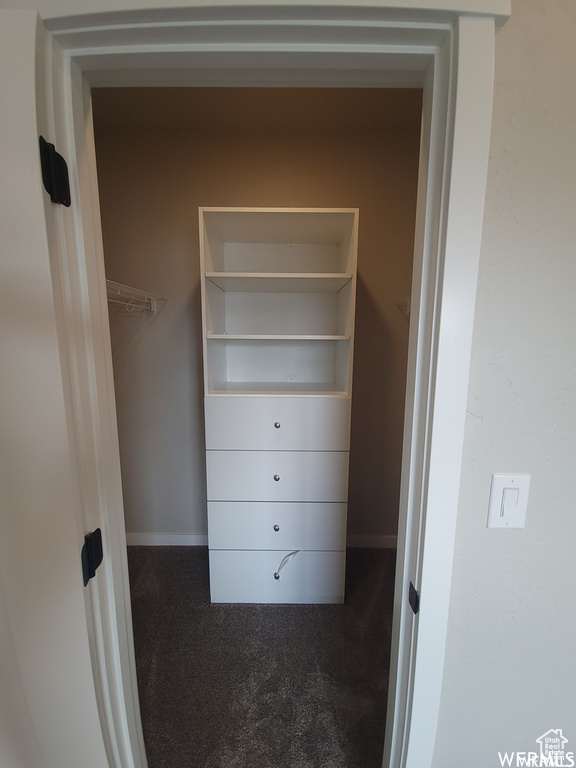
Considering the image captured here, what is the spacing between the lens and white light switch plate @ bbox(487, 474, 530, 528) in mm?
598

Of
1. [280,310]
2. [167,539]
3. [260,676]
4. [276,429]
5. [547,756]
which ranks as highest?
[280,310]

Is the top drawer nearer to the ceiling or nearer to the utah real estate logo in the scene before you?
the utah real estate logo

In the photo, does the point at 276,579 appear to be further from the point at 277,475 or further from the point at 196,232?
the point at 196,232

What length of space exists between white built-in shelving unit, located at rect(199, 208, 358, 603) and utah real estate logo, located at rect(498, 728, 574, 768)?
35.7 inches

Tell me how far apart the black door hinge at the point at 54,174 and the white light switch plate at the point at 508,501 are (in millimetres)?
1047

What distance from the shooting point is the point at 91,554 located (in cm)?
64

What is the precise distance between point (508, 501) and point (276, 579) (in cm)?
141

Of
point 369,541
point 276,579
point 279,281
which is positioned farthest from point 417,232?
point 369,541

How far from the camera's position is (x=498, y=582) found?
24.9 inches

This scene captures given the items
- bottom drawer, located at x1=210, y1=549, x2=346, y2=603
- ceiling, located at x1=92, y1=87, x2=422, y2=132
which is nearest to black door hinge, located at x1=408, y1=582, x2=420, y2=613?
bottom drawer, located at x1=210, y1=549, x2=346, y2=603

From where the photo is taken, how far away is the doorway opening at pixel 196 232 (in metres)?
1.55

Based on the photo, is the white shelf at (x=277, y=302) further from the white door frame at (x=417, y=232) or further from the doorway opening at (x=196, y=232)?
the white door frame at (x=417, y=232)

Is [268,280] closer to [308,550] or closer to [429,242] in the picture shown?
[429,242]

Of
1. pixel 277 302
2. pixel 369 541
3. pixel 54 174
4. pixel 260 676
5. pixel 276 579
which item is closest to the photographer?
pixel 54 174
